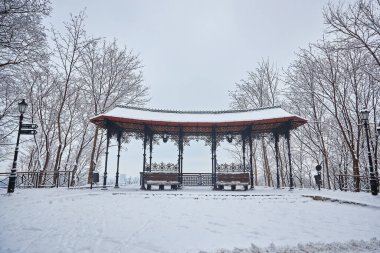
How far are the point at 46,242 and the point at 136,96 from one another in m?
18.9

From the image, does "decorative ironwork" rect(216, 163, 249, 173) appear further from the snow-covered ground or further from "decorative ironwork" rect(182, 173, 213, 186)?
the snow-covered ground

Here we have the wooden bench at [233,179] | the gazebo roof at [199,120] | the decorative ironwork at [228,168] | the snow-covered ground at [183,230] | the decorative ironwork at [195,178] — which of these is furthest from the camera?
the decorative ironwork at [195,178]

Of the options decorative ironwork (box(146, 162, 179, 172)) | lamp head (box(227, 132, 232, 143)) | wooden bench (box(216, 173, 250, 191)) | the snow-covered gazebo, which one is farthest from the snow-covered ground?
lamp head (box(227, 132, 232, 143))

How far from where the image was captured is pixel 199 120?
1423 cm

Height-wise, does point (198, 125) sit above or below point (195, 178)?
above

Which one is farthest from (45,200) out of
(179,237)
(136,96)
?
(136,96)

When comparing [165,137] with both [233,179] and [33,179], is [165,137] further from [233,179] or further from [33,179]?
[33,179]

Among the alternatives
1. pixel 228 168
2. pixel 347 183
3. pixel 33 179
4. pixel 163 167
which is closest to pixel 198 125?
pixel 228 168

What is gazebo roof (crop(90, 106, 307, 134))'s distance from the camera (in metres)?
12.9

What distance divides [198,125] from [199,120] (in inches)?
17.1

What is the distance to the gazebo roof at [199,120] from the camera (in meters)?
12.9

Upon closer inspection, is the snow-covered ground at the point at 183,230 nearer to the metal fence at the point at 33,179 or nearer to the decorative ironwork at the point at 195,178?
the metal fence at the point at 33,179

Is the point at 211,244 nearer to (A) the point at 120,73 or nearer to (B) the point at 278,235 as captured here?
(B) the point at 278,235

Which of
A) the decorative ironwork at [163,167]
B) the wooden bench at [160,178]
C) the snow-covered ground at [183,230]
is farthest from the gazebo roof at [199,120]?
the snow-covered ground at [183,230]
